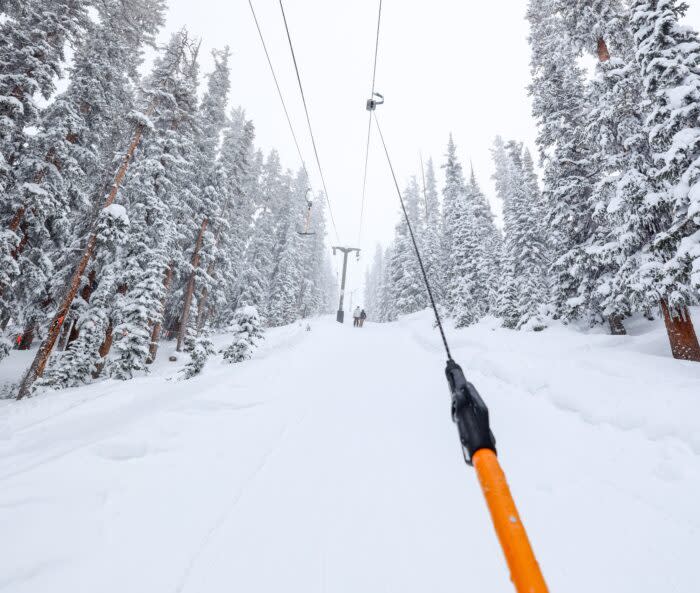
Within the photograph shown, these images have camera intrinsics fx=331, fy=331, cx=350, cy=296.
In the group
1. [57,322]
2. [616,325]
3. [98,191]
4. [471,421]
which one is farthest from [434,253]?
[471,421]

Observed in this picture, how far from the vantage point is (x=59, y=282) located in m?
16.5

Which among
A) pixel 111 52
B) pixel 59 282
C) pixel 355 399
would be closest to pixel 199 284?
pixel 59 282

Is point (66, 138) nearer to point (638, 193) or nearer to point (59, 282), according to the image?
point (59, 282)

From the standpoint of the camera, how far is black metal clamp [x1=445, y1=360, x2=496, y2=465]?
47.9 inches

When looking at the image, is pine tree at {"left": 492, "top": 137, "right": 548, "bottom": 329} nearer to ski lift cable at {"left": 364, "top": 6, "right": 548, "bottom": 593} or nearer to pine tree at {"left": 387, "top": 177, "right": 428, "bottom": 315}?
pine tree at {"left": 387, "top": 177, "right": 428, "bottom": 315}

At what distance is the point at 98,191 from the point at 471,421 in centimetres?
2312

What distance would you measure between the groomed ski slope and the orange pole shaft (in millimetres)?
1786

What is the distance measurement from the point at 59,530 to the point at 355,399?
192 inches

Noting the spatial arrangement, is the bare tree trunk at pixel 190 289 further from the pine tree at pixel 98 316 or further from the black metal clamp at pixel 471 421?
the black metal clamp at pixel 471 421

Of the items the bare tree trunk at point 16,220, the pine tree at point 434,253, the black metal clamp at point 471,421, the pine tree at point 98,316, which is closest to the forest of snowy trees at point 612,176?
the black metal clamp at point 471,421

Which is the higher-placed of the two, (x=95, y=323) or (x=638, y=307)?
(x=638, y=307)

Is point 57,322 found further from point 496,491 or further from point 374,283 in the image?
point 374,283

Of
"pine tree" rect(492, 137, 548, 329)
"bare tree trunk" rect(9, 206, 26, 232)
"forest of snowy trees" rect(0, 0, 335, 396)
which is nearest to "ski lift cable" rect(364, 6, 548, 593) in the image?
"forest of snowy trees" rect(0, 0, 335, 396)

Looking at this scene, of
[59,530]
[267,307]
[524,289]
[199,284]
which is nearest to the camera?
[59,530]
